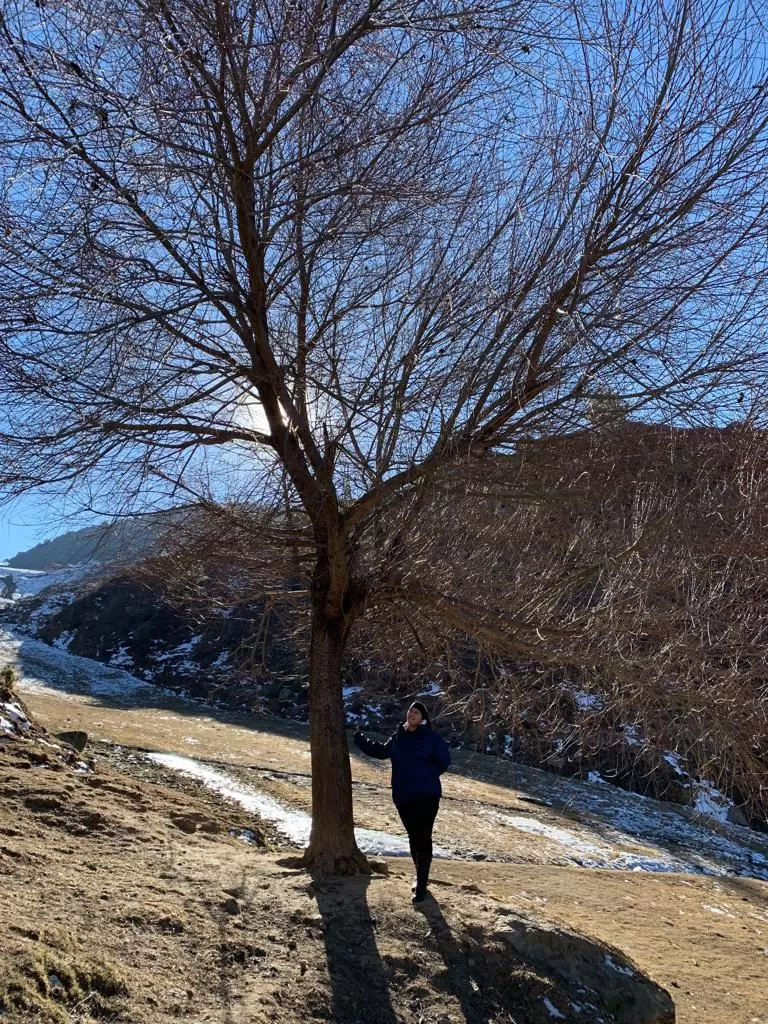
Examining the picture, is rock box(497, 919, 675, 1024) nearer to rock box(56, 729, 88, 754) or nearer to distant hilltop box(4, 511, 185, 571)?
distant hilltop box(4, 511, 185, 571)

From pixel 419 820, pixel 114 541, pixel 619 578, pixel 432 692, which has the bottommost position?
pixel 419 820

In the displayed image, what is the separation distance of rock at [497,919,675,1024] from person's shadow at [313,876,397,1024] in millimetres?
937

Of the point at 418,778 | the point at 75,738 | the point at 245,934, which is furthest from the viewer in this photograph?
the point at 75,738

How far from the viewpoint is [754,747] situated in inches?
208

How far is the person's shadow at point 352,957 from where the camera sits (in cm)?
463

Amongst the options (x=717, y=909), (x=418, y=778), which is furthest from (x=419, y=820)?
(x=717, y=909)

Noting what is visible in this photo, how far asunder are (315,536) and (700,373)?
3062 millimetres

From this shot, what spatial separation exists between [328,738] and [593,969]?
101 inches

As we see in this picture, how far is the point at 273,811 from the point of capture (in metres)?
12.7

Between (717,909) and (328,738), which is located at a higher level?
(328,738)

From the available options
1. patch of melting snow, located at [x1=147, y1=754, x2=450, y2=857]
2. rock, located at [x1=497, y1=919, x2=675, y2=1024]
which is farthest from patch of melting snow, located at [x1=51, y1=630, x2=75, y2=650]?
rock, located at [x1=497, y1=919, x2=675, y2=1024]

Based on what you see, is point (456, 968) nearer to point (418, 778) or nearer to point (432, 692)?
point (418, 778)

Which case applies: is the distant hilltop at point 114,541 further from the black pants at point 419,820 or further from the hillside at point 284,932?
the black pants at point 419,820

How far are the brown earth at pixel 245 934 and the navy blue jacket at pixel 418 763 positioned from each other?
71cm
